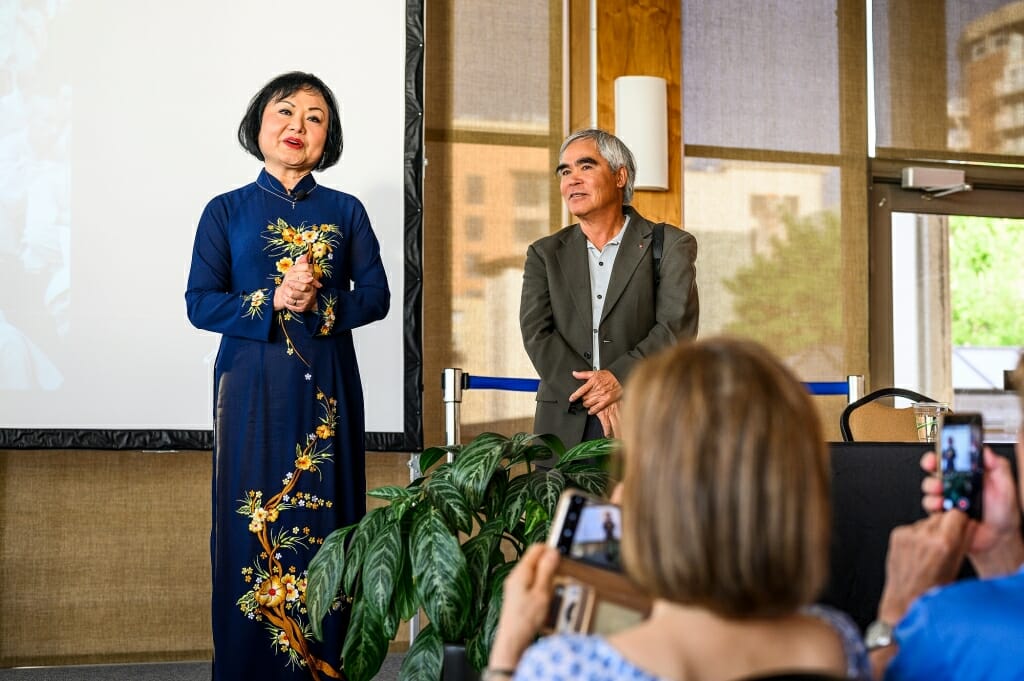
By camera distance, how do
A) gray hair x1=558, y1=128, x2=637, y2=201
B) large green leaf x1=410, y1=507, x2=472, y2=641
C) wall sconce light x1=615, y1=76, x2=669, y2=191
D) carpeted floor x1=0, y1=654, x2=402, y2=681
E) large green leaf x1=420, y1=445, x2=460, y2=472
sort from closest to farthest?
large green leaf x1=410, y1=507, x2=472, y2=641
large green leaf x1=420, y1=445, x2=460, y2=472
gray hair x1=558, y1=128, x2=637, y2=201
carpeted floor x1=0, y1=654, x2=402, y2=681
wall sconce light x1=615, y1=76, x2=669, y2=191

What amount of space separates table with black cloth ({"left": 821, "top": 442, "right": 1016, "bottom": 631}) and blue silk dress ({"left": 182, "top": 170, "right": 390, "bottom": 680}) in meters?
1.69

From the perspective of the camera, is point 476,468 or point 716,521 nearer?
point 716,521

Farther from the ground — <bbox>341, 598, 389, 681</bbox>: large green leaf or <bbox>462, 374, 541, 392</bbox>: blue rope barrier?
<bbox>462, 374, 541, 392</bbox>: blue rope barrier

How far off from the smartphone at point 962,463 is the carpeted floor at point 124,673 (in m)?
3.05

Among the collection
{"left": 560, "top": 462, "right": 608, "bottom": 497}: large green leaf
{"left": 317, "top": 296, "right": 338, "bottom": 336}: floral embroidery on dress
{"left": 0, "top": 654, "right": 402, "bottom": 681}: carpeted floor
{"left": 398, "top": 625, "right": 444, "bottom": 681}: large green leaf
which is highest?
{"left": 317, "top": 296, "right": 338, "bottom": 336}: floral embroidery on dress

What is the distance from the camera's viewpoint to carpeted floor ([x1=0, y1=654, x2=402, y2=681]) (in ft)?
13.1

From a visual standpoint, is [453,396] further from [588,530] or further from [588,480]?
[588,530]

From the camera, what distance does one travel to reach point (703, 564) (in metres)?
0.91

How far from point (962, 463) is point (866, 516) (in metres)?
0.67

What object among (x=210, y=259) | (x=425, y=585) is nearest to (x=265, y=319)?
(x=210, y=259)

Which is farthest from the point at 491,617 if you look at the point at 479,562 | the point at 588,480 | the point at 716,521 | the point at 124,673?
the point at 124,673

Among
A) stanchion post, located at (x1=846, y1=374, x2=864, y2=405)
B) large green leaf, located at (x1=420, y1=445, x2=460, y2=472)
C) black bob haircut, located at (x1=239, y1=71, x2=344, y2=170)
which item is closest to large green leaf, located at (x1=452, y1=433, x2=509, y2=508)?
large green leaf, located at (x1=420, y1=445, x2=460, y2=472)

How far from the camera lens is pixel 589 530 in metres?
1.20

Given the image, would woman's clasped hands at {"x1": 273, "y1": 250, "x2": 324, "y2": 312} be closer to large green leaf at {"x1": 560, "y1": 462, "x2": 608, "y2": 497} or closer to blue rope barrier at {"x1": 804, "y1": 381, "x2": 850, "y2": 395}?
large green leaf at {"x1": 560, "y1": 462, "x2": 608, "y2": 497}
